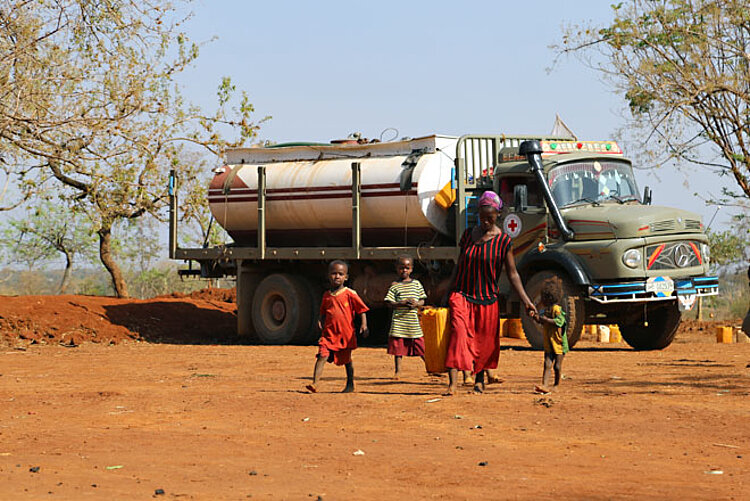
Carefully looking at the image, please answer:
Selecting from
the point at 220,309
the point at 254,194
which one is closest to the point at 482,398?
the point at 254,194

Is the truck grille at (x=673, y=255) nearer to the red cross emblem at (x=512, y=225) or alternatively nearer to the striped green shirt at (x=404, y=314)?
the red cross emblem at (x=512, y=225)

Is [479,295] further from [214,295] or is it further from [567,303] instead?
[214,295]

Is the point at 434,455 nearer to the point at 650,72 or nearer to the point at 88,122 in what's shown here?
the point at 88,122

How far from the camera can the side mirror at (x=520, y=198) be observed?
1688cm

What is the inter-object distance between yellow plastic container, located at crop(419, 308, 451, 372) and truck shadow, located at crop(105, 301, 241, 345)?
37.1 feet

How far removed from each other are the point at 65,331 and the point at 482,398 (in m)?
12.5

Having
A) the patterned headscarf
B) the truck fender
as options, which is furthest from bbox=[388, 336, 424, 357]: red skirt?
the truck fender

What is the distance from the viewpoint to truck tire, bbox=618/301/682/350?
1716 centimetres

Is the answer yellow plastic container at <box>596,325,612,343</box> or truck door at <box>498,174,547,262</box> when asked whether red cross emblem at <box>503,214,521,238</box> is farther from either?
yellow plastic container at <box>596,325,612,343</box>

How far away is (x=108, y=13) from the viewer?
16297 millimetres

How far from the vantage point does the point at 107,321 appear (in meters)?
22.4

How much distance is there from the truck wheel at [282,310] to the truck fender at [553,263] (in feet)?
17.3

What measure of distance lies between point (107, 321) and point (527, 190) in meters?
9.39

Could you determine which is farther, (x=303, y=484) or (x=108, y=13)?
(x=108, y=13)
